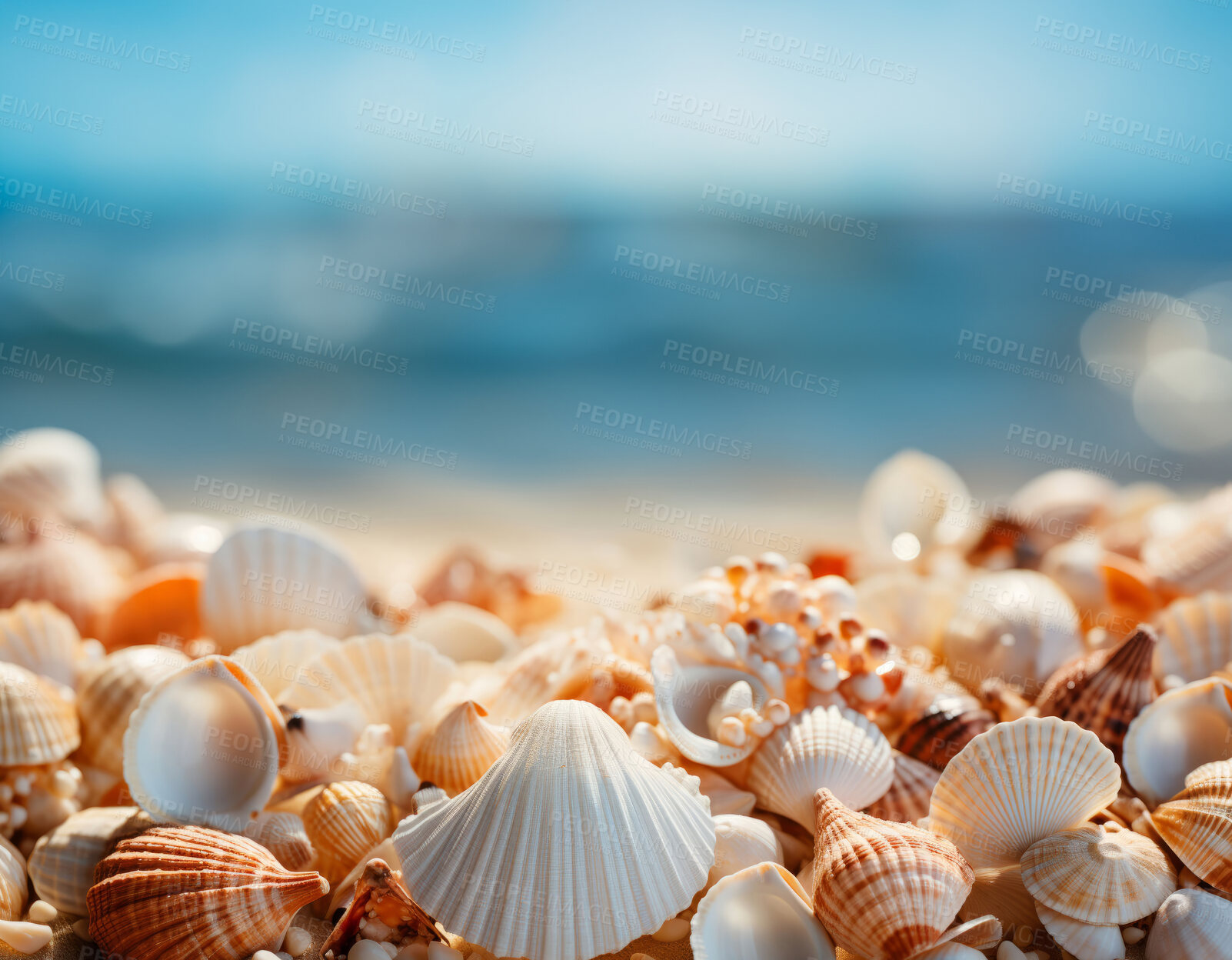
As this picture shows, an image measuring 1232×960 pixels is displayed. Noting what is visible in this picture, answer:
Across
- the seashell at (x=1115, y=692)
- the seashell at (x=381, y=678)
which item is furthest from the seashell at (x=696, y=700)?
the seashell at (x=1115, y=692)

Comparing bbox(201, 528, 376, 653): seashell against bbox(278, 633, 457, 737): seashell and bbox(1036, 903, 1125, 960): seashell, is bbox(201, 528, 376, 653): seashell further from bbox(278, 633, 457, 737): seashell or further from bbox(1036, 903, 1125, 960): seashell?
bbox(1036, 903, 1125, 960): seashell

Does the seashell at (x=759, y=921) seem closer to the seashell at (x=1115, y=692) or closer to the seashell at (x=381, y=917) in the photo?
the seashell at (x=381, y=917)

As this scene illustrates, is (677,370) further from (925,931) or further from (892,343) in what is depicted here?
(925,931)

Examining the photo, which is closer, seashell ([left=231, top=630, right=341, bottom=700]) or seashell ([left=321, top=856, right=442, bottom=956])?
seashell ([left=321, top=856, right=442, bottom=956])

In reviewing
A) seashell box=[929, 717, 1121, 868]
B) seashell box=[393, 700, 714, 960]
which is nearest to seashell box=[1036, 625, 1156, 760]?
seashell box=[929, 717, 1121, 868]

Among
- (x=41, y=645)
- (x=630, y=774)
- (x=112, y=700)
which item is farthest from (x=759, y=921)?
(x=41, y=645)

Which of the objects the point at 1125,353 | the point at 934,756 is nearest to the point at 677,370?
the point at 1125,353
